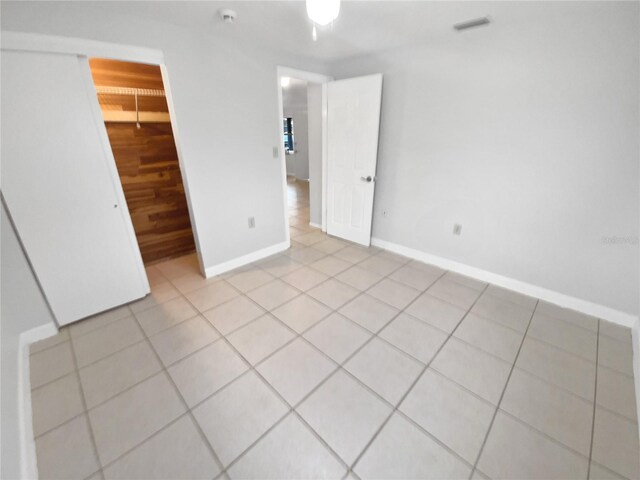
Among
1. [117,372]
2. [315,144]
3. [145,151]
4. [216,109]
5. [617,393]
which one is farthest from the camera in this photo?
[315,144]

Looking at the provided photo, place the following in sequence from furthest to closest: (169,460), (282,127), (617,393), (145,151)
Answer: (282,127) < (145,151) < (617,393) < (169,460)

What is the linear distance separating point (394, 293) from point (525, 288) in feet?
4.04

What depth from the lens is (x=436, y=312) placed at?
7.38 ft

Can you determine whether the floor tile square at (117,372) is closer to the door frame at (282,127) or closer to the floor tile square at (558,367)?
the door frame at (282,127)

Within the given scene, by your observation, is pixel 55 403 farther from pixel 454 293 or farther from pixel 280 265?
pixel 454 293

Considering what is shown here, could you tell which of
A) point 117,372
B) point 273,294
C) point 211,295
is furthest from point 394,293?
point 117,372

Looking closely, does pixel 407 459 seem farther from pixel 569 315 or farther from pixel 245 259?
pixel 245 259

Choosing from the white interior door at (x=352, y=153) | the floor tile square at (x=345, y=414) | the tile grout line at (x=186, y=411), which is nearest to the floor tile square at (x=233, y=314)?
the tile grout line at (x=186, y=411)

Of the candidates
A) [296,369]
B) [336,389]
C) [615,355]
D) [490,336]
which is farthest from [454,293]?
[296,369]

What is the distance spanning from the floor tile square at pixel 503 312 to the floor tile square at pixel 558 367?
0.21 m

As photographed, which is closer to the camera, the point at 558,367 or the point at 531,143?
the point at 558,367

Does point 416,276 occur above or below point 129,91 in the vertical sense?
below

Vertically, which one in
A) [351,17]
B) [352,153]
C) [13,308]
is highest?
[351,17]

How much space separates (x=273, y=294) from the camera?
8.24 feet
